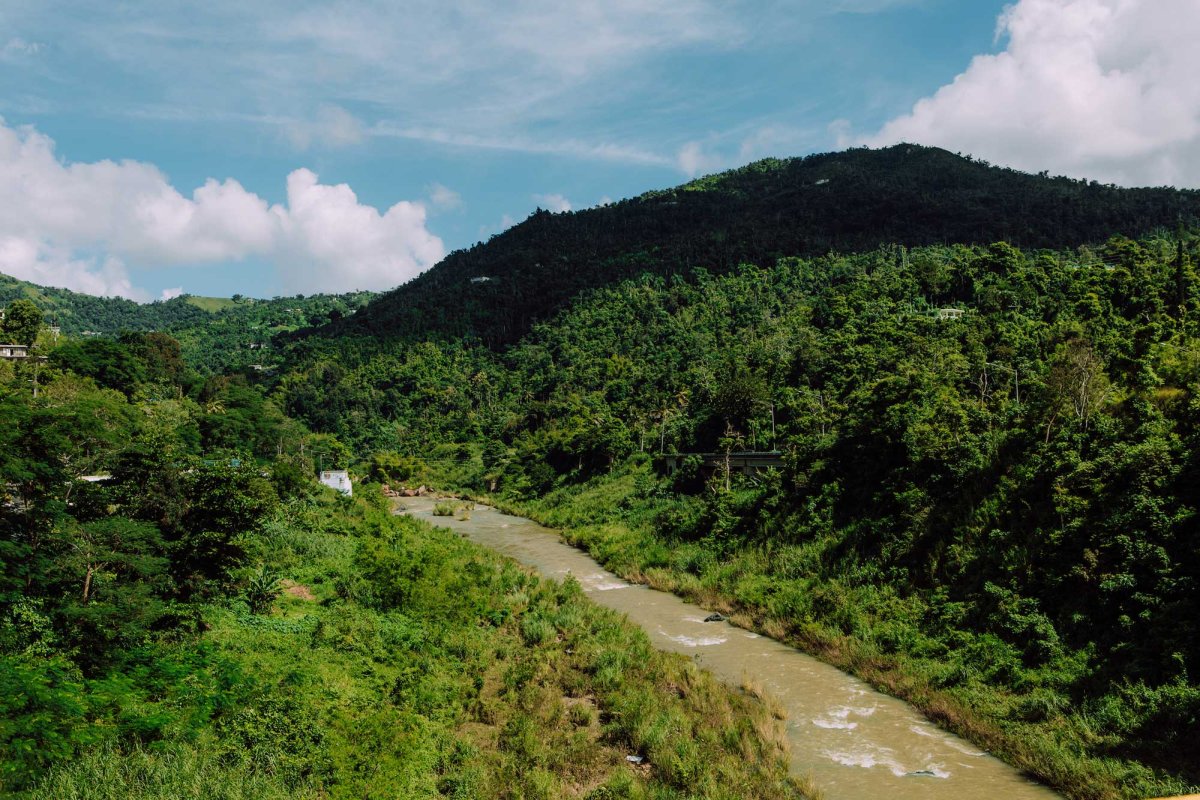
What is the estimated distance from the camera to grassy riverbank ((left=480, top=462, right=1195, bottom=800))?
58.5 ft

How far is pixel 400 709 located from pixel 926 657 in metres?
18.4

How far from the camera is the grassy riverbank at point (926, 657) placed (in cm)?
1784

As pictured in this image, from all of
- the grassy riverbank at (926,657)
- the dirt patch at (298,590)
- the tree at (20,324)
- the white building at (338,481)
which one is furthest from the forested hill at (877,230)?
the dirt patch at (298,590)

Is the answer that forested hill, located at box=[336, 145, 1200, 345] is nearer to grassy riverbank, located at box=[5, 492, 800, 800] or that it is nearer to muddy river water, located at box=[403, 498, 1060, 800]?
muddy river water, located at box=[403, 498, 1060, 800]

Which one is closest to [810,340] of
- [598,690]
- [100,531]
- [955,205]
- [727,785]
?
[598,690]

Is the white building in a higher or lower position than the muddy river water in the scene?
higher

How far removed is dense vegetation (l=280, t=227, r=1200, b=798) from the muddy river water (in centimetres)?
100

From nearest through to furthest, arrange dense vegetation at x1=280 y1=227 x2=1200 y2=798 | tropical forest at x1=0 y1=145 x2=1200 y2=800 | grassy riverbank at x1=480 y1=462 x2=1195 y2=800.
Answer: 1. tropical forest at x1=0 y1=145 x2=1200 y2=800
2. grassy riverbank at x1=480 y1=462 x2=1195 y2=800
3. dense vegetation at x1=280 y1=227 x2=1200 y2=798

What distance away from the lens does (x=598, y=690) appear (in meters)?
23.8

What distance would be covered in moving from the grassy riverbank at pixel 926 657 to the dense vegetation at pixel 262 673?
611 centimetres

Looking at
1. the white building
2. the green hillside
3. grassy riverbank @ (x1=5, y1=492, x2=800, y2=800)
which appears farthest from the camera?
the white building

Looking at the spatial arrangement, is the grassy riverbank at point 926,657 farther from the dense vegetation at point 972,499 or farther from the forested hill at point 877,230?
the forested hill at point 877,230

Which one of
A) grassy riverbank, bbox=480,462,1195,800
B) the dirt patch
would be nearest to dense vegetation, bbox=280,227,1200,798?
grassy riverbank, bbox=480,462,1195,800

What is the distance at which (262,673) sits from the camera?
19.5m
